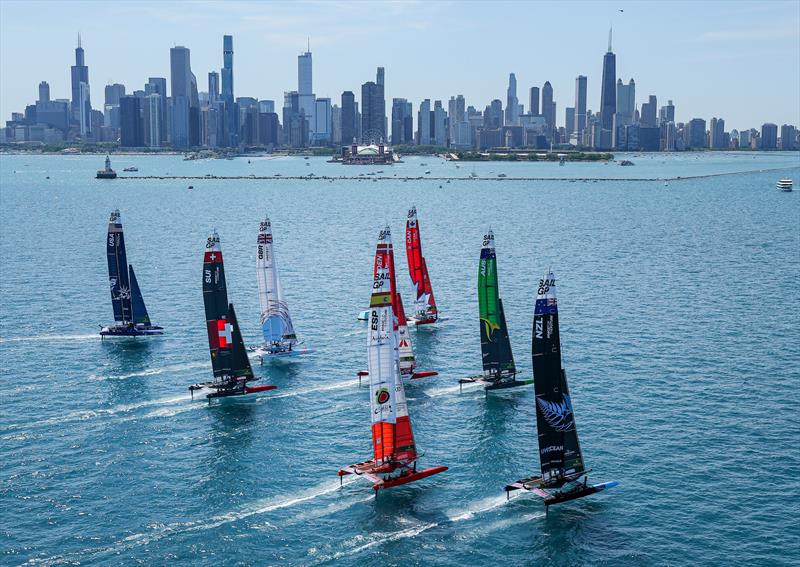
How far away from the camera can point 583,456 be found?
60.4 meters

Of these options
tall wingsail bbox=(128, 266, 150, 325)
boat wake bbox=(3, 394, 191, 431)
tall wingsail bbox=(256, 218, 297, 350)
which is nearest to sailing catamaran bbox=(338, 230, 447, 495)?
boat wake bbox=(3, 394, 191, 431)

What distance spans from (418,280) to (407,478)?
Answer: 145ft

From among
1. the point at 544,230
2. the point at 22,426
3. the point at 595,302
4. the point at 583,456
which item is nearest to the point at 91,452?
the point at 22,426

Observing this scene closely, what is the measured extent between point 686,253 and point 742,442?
95702mm

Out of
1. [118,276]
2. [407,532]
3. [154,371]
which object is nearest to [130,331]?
[118,276]

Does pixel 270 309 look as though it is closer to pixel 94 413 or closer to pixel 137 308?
pixel 137 308

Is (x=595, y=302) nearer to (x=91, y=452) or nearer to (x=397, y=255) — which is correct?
(x=397, y=255)

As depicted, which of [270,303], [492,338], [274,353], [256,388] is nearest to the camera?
[256,388]

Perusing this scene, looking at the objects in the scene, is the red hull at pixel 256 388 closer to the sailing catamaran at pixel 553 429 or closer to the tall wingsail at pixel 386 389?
the tall wingsail at pixel 386 389

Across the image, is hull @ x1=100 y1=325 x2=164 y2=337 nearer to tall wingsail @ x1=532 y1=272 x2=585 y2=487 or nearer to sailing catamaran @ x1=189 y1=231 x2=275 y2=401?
sailing catamaran @ x1=189 y1=231 x2=275 y2=401

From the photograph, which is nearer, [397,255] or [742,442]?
[742,442]

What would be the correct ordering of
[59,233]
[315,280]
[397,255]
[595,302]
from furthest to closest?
1. [59,233]
2. [397,255]
3. [315,280]
4. [595,302]

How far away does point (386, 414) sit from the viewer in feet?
183

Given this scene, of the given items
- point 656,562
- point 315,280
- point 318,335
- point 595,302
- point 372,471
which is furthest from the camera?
point 315,280
